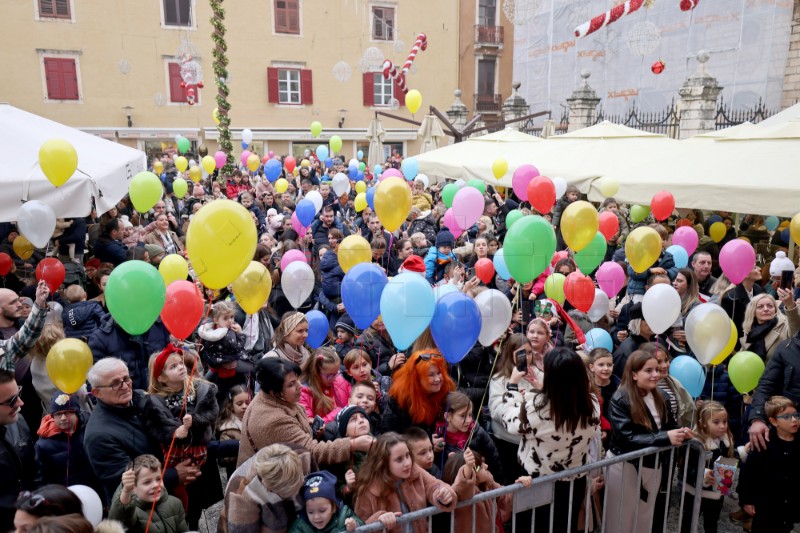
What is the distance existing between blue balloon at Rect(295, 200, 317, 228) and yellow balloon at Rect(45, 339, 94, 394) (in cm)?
402

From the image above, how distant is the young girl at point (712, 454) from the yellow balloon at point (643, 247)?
72.0 inches

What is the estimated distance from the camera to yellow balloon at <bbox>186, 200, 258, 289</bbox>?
3.47 m

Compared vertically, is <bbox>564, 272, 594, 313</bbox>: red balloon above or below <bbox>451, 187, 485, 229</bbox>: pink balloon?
below

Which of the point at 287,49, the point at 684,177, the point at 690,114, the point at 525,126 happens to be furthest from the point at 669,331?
the point at 287,49

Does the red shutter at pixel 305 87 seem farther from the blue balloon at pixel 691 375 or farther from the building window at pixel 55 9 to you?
the blue balloon at pixel 691 375

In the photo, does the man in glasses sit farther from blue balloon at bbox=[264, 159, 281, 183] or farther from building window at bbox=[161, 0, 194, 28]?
building window at bbox=[161, 0, 194, 28]

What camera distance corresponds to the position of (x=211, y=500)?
3.61 m

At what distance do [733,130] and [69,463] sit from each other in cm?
879

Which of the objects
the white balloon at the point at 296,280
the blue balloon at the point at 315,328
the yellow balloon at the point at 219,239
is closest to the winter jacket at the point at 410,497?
the yellow balloon at the point at 219,239

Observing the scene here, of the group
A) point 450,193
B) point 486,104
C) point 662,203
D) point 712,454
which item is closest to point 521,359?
point 712,454

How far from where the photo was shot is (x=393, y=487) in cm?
281

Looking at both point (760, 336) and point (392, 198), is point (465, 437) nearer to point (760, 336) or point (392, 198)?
point (392, 198)

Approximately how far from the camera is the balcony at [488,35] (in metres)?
28.5

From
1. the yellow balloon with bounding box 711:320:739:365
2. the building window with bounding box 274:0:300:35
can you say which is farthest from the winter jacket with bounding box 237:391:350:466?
the building window with bounding box 274:0:300:35
